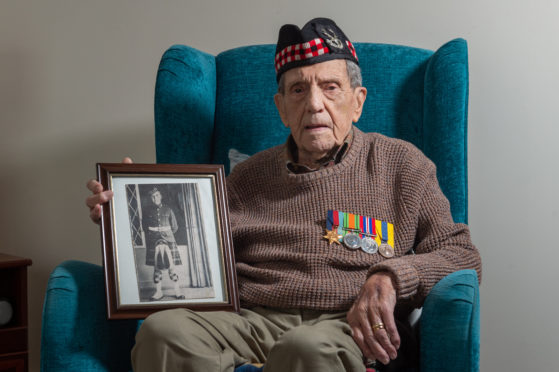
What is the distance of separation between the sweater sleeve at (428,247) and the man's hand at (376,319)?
0.03 m

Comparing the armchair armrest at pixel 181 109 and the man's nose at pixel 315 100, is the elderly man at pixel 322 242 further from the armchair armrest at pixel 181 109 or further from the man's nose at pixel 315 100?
the armchair armrest at pixel 181 109

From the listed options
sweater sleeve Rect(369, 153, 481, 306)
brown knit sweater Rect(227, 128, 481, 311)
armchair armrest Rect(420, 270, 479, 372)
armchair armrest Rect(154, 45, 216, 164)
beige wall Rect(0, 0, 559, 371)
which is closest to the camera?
armchair armrest Rect(420, 270, 479, 372)

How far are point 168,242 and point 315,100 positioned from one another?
0.49m

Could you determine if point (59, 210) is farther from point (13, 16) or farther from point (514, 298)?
point (514, 298)

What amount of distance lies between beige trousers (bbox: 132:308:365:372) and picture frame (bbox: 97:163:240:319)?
3.6 inches

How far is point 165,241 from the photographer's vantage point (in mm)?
1438

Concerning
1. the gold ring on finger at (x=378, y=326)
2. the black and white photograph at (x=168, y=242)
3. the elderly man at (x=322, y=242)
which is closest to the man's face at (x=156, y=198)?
the black and white photograph at (x=168, y=242)

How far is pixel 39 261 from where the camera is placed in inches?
92.4

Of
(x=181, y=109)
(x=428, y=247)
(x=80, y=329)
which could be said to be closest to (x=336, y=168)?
(x=428, y=247)

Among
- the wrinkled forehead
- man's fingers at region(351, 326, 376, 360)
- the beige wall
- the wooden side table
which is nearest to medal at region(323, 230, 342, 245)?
man's fingers at region(351, 326, 376, 360)

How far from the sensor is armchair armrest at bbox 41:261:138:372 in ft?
4.27

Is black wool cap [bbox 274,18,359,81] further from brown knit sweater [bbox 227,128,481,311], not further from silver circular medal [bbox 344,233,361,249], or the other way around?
silver circular medal [bbox 344,233,361,249]

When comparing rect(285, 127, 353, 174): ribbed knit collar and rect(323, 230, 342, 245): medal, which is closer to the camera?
rect(323, 230, 342, 245): medal

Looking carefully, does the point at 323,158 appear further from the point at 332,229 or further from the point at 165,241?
the point at 165,241
